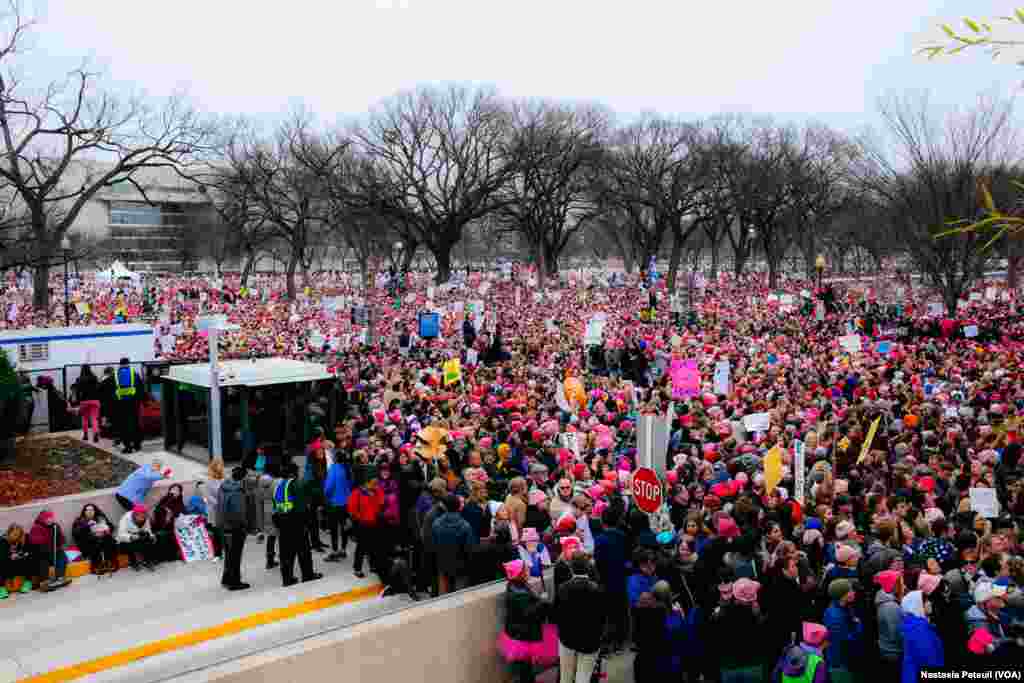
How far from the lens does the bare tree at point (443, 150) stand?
56.2 meters

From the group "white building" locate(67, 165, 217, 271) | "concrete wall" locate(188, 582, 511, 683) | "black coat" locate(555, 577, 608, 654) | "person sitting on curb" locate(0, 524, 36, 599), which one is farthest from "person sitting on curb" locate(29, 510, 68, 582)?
"white building" locate(67, 165, 217, 271)

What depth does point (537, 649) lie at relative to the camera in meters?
6.71

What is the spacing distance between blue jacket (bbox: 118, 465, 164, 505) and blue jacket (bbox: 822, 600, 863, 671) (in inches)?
334

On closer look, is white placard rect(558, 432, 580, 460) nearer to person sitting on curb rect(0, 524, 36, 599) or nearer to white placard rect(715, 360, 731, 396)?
white placard rect(715, 360, 731, 396)

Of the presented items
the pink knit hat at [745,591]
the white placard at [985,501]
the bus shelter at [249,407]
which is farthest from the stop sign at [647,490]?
the bus shelter at [249,407]

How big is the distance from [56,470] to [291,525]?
18.3 ft

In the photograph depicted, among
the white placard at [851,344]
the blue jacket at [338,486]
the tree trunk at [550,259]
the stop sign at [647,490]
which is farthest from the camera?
the tree trunk at [550,259]

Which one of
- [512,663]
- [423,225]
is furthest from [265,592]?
[423,225]

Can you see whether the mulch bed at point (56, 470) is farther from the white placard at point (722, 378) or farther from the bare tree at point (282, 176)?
the bare tree at point (282, 176)

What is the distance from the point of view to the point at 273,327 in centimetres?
3152

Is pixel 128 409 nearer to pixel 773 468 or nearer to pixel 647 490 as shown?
pixel 647 490

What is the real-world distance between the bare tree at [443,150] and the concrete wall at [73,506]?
44924mm

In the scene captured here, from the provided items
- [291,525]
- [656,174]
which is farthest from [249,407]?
[656,174]

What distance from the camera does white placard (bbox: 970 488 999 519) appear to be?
8.23 m
